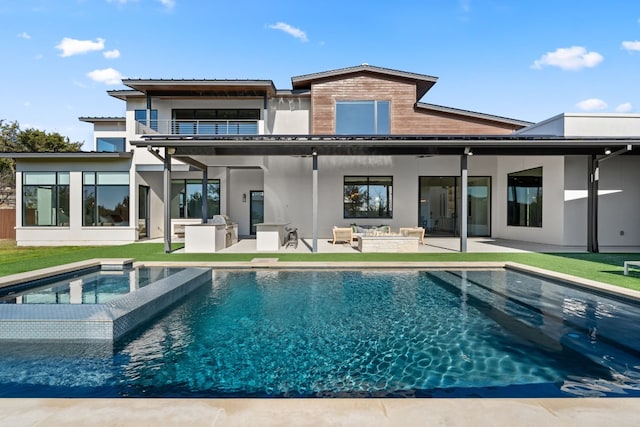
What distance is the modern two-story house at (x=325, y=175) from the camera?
43.2 feet

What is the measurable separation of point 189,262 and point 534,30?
1830 cm

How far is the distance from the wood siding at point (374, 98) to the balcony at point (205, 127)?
10.2ft

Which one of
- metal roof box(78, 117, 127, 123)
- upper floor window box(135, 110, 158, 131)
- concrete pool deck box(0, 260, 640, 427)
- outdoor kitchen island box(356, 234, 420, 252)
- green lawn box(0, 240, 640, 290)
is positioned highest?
metal roof box(78, 117, 127, 123)

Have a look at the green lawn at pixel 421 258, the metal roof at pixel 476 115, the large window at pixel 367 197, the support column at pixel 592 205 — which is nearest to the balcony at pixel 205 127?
the large window at pixel 367 197

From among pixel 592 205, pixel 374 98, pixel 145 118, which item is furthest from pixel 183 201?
pixel 592 205

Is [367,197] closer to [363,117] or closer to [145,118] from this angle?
[363,117]

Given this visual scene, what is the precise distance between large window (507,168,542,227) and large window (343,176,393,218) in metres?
5.40

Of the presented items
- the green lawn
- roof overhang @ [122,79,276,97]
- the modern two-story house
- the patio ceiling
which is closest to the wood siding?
the modern two-story house

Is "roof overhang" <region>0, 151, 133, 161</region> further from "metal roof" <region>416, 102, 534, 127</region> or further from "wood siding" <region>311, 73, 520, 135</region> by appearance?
"metal roof" <region>416, 102, 534, 127</region>

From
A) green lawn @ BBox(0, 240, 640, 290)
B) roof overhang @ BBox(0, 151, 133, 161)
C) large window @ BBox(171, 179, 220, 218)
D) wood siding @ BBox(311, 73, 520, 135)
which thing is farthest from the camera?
large window @ BBox(171, 179, 220, 218)

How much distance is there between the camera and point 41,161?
15023mm

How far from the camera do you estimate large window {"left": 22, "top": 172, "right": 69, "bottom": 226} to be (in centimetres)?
1495

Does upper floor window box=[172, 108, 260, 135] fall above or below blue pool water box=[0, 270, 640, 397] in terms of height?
above
